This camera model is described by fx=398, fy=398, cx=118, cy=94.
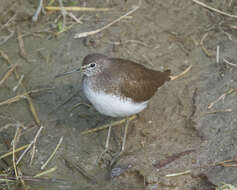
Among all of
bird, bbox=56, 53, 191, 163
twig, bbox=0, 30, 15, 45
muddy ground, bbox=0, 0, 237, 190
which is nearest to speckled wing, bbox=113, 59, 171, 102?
bird, bbox=56, 53, 191, 163

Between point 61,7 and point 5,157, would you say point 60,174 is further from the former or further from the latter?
point 61,7

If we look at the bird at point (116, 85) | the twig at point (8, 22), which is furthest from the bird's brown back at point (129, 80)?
the twig at point (8, 22)

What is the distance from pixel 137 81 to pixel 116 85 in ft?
1.13

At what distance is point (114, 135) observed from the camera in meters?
5.51

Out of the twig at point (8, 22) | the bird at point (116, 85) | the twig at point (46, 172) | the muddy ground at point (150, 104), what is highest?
the bird at point (116, 85)

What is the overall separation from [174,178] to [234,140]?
0.86 metres

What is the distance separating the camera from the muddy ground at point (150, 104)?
4.82 metres

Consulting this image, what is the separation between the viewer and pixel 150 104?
5781 millimetres

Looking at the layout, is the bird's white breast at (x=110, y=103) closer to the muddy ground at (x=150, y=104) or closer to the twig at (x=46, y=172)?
the muddy ground at (x=150, y=104)

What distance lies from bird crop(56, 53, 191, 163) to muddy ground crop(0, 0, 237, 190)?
0.51m

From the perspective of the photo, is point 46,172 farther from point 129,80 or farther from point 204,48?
point 204,48

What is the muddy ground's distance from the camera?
4816mm

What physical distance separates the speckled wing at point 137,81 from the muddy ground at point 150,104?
56cm

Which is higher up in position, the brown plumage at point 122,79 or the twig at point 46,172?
the brown plumage at point 122,79
